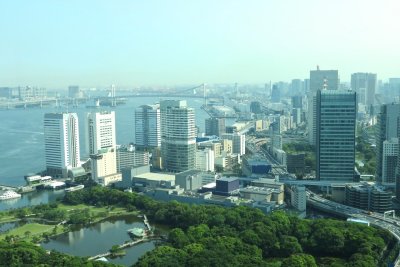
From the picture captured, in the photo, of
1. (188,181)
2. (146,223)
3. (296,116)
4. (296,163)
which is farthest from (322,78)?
(146,223)

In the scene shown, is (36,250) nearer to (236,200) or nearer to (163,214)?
(163,214)

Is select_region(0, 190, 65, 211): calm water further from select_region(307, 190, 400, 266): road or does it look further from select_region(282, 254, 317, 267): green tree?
select_region(282, 254, 317, 267): green tree

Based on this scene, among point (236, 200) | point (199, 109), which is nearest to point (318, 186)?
point (236, 200)

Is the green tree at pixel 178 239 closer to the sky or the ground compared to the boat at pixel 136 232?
closer to the sky

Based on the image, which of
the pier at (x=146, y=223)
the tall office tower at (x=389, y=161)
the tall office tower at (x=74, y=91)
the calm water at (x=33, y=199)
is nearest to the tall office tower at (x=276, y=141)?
the tall office tower at (x=389, y=161)

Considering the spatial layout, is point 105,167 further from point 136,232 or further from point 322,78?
point 322,78

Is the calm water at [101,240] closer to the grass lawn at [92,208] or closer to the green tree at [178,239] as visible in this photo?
the grass lawn at [92,208]
